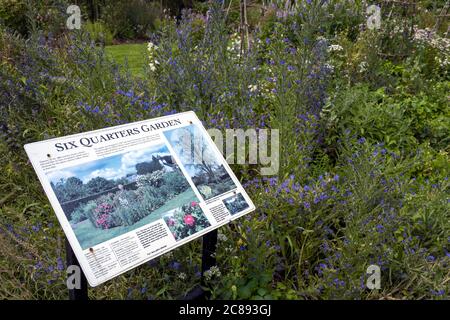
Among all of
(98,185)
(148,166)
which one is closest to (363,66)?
(148,166)

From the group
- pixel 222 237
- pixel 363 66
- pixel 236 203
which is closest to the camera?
pixel 236 203

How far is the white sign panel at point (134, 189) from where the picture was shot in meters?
1.65

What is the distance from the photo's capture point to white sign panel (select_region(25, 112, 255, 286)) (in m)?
1.65

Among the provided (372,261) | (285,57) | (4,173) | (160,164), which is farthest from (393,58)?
(4,173)

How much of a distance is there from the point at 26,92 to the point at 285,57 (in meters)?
2.38

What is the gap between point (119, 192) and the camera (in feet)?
6.00

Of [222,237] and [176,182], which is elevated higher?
[176,182]

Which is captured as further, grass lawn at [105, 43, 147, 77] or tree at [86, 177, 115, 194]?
grass lawn at [105, 43, 147, 77]

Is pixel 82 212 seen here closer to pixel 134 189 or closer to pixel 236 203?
pixel 134 189

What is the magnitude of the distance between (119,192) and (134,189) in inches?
3.0

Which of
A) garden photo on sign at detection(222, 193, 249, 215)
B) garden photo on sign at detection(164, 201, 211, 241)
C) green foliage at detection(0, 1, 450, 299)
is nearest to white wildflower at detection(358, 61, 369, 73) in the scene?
green foliage at detection(0, 1, 450, 299)

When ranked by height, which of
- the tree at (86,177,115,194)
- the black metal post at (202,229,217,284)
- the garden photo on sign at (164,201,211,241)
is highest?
the tree at (86,177,115,194)

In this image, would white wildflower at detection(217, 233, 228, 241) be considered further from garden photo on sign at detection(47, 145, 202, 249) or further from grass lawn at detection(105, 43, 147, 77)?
grass lawn at detection(105, 43, 147, 77)
